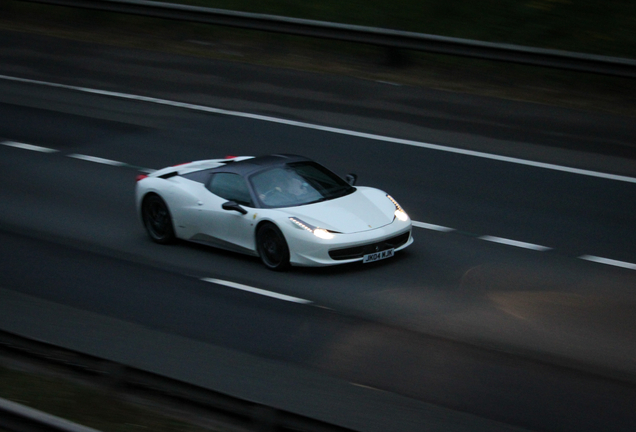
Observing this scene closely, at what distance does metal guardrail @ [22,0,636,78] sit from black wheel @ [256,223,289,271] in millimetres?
8160

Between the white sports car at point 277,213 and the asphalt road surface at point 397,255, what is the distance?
0.94ft

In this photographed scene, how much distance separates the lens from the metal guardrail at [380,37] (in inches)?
621

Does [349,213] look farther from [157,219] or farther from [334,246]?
[157,219]

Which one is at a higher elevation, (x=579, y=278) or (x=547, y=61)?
(x=547, y=61)

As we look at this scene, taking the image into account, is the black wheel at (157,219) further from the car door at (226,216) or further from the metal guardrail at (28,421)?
the metal guardrail at (28,421)

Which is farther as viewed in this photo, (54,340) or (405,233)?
(405,233)

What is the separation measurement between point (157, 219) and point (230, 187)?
4.83 ft

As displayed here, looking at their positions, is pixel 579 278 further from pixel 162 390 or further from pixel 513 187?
pixel 162 390

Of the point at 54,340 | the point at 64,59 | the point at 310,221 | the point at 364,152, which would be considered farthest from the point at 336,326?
the point at 64,59

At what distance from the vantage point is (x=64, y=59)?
2011cm

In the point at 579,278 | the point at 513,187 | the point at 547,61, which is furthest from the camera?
the point at 547,61

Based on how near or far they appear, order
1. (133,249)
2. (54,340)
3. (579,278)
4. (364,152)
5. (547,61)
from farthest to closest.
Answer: (547,61), (364,152), (133,249), (579,278), (54,340)

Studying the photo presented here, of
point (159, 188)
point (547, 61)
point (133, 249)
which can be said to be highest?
point (547, 61)

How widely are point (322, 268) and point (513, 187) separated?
13.8ft
